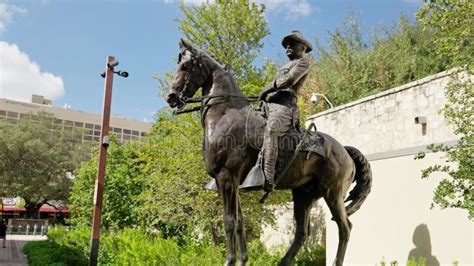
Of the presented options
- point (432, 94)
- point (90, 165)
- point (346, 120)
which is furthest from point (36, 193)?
point (432, 94)

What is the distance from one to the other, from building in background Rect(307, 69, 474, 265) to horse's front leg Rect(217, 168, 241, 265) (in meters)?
5.01

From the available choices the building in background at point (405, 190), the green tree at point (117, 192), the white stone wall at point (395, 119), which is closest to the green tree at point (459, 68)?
the building in background at point (405, 190)

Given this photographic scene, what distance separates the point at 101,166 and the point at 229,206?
694cm

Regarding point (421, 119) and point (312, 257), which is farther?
point (312, 257)

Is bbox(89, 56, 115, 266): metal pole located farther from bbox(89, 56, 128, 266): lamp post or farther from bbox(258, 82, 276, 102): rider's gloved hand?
bbox(258, 82, 276, 102): rider's gloved hand

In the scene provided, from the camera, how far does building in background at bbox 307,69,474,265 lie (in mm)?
8133

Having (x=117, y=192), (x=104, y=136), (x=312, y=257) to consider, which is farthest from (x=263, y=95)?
(x=117, y=192)

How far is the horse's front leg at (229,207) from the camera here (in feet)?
14.9

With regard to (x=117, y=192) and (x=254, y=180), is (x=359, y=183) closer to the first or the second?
(x=254, y=180)

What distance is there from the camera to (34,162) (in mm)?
40094

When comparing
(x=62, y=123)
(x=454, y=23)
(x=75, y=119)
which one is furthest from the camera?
(x=75, y=119)

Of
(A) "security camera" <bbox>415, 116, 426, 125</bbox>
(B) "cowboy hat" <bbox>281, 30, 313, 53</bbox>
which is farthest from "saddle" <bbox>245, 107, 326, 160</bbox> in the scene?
(A) "security camera" <bbox>415, 116, 426, 125</bbox>

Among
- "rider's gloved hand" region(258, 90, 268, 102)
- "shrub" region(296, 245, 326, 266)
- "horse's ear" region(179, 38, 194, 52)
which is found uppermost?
"horse's ear" region(179, 38, 194, 52)

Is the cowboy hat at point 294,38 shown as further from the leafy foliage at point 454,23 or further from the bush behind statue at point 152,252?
the bush behind statue at point 152,252
